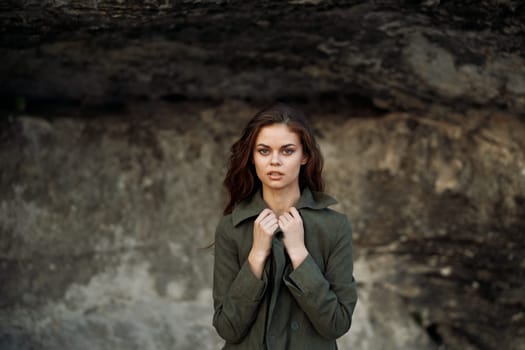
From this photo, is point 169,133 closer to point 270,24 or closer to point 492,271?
point 270,24

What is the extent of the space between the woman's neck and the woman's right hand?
0.13 m

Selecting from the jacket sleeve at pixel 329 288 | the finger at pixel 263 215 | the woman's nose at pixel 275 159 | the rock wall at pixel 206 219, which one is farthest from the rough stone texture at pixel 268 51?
the jacket sleeve at pixel 329 288

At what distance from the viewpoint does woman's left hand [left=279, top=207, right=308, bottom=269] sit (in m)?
2.54

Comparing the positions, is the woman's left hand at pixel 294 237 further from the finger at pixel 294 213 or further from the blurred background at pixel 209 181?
the blurred background at pixel 209 181

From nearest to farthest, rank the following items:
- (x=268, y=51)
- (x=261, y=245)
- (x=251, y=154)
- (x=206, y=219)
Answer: (x=261, y=245), (x=251, y=154), (x=268, y=51), (x=206, y=219)

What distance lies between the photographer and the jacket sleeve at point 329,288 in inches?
98.3

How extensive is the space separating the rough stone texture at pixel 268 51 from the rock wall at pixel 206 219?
18 cm

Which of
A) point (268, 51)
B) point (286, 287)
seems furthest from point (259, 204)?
point (268, 51)

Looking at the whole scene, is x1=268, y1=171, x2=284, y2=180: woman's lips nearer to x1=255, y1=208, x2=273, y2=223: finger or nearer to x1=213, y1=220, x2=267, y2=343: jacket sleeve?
x1=255, y1=208, x2=273, y2=223: finger

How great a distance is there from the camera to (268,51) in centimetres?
366

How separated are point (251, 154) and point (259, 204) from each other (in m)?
0.18

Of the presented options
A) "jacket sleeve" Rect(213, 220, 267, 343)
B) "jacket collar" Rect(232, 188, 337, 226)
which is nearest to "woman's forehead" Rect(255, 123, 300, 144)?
"jacket collar" Rect(232, 188, 337, 226)

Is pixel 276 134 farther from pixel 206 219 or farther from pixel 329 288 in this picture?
pixel 206 219

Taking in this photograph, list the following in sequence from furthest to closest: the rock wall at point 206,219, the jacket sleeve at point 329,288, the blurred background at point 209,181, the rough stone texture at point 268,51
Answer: the rock wall at point 206,219 → the blurred background at point 209,181 → the rough stone texture at point 268,51 → the jacket sleeve at point 329,288
